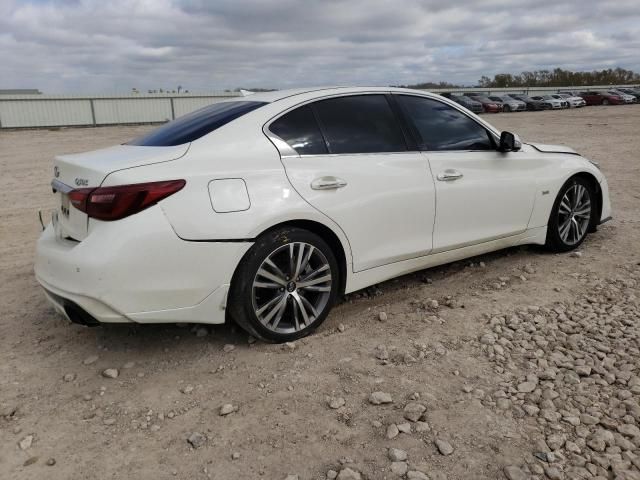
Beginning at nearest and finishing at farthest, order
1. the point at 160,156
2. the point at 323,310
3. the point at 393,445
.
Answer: the point at 393,445 → the point at 160,156 → the point at 323,310

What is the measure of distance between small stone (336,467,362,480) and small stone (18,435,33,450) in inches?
59.7

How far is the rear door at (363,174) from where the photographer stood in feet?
11.6

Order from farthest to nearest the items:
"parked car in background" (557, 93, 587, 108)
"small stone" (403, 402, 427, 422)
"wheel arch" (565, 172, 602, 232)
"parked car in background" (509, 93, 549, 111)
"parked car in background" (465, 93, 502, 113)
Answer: "parked car in background" (557, 93, 587, 108) < "parked car in background" (509, 93, 549, 111) < "parked car in background" (465, 93, 502, 113) < "wheel arch" (565, 172, 602, 232) < "small stone" (403, 402, 427, 422)

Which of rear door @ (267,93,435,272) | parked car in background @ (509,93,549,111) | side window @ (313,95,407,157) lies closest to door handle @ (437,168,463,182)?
rear door @ (267,93,435,272)

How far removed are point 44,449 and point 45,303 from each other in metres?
2.03

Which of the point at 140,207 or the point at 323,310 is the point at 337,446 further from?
the point at 140,207

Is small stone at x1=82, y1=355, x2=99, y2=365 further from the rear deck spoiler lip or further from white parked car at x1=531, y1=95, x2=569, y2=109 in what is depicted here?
white parked car at x1=531, y1=95, x2=569, y2=109

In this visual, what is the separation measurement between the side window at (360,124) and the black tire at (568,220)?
1.97m

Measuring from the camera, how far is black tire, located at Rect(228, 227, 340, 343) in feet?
10.8

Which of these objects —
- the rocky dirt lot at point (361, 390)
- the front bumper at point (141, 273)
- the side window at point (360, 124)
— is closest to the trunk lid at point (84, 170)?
the front bumper at point (141, 273)

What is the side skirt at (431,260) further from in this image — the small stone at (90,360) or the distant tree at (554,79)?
the distant tree at (554,79)

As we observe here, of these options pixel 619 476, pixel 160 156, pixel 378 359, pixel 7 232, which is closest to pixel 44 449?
pixel 160 156

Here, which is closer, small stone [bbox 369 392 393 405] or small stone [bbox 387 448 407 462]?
small stone [bbox 387 448 407 462]

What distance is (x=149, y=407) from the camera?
2.92 m
